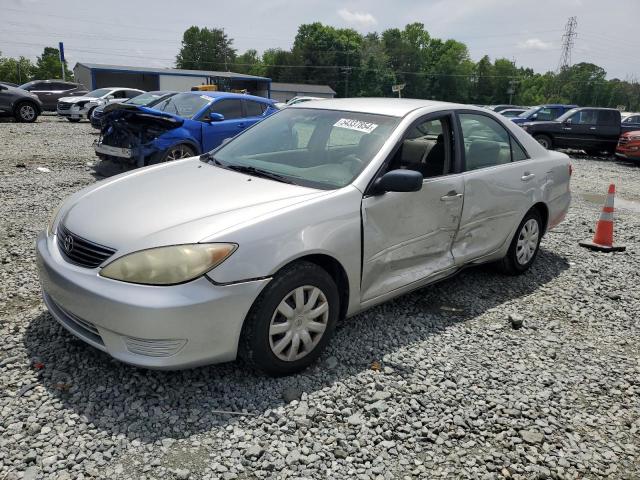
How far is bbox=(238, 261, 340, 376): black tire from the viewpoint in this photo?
2758 millimetres

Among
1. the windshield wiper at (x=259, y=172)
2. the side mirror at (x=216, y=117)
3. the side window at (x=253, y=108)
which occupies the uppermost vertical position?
the side window at (x=253, y=108)

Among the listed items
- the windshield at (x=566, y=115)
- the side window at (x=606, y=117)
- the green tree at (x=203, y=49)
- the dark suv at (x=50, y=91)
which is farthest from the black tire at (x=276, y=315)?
the green tree at (x=203, y=49)

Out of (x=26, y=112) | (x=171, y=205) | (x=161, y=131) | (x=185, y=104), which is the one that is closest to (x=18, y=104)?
(x=26, y=112)

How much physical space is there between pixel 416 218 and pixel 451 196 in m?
0.46

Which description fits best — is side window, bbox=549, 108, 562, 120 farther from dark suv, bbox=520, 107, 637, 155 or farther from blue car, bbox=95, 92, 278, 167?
blue car, bbox=95, 92, 278, 167

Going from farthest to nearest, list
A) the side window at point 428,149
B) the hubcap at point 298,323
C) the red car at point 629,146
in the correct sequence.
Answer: the red car at point 629,146, the side window at point 428,149, the hubcap at point 298,323

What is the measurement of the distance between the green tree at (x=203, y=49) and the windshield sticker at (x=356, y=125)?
336 feet

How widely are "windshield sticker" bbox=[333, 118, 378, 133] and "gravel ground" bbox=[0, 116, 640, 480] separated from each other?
4.63 feet

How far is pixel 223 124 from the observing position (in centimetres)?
941

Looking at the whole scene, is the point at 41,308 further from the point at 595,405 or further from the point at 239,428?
the point at 595,405

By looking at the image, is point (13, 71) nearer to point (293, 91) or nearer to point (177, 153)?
point (293, 91)

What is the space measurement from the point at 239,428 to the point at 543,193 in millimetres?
3739

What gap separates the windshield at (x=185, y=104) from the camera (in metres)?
9.34

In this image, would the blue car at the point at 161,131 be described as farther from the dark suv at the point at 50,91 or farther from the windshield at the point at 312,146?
the dark suv at the point at 50,91
